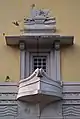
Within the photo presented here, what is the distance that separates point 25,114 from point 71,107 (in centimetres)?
192

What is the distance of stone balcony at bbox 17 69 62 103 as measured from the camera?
15297mm

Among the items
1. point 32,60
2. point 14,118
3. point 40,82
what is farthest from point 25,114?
point 32,60

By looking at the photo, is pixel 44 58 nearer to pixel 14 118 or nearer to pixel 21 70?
pixel 21 70

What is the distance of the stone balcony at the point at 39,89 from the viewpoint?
15.3 m

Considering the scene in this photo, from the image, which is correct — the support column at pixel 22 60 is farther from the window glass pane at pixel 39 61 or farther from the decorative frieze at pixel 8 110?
the decorative frieze at pixel 8 110

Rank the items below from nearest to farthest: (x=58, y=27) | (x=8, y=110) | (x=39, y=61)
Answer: (x=8, y=110)
(x=39, y=61)
(x=58, y=27)

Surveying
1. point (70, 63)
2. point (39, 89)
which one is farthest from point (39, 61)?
point (39, 89)

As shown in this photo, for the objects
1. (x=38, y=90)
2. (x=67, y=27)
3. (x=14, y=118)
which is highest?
(x=67, y=27)

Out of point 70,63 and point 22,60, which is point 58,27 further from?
point 22,60

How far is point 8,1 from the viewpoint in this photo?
19.1 metres

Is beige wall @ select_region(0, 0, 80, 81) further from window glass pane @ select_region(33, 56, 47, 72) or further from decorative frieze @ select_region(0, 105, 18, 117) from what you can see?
decorative frieze @ select_region(0, 105, 18, 117)

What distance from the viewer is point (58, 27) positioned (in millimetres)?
18625

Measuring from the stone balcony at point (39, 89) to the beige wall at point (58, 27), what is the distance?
5.62 ft

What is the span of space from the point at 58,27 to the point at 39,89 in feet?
14.8
